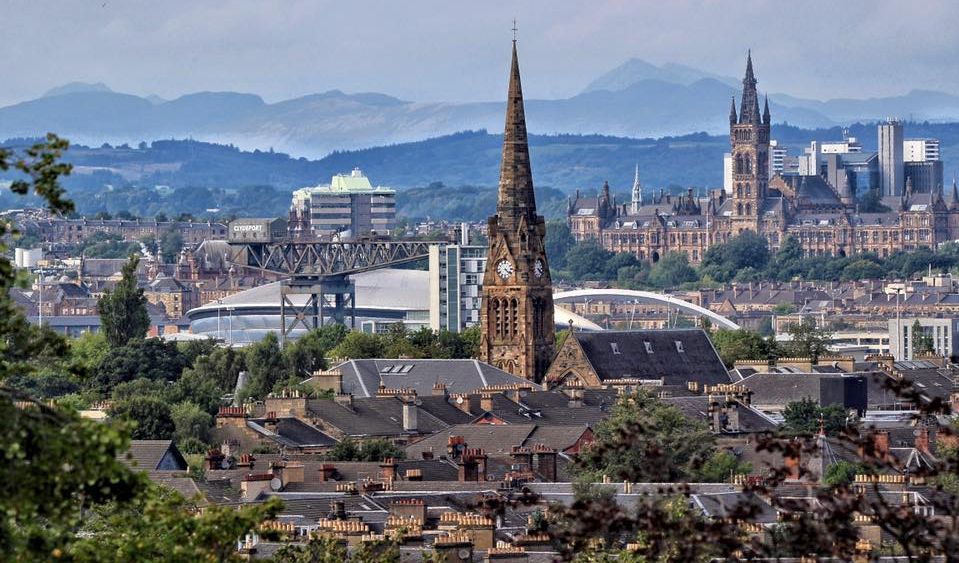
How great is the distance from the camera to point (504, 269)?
10900 cm

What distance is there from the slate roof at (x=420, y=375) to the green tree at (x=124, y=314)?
752 inches

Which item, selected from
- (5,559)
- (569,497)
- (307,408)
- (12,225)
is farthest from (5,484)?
(307,408)

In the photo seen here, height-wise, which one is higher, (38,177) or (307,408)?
(38,177)

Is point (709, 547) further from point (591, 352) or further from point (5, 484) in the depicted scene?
point (591, 352)

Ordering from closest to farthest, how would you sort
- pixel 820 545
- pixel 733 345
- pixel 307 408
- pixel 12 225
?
pixel 820 545 < pixel 12 225 < pixel 307 408 < pixel 733 345

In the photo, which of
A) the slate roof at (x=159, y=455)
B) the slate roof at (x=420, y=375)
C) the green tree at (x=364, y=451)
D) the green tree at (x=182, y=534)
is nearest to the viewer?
the green tree at (x=182, y=534)

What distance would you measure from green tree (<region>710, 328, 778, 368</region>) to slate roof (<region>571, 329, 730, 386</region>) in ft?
19.7

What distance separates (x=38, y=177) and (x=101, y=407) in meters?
63.4

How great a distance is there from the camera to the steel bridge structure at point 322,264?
172m

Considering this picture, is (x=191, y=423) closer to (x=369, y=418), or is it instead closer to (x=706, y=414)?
(x=369, y=418)

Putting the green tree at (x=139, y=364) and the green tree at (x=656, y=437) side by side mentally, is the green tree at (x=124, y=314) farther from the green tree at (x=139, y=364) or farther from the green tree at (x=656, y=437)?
the green tree at (x=656, y=437)

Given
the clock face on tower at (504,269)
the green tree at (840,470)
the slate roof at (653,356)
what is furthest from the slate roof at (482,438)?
the clock face on tower at (504,269)

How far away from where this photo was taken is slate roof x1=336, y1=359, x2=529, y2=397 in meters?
97.1

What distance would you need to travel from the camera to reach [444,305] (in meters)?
177
